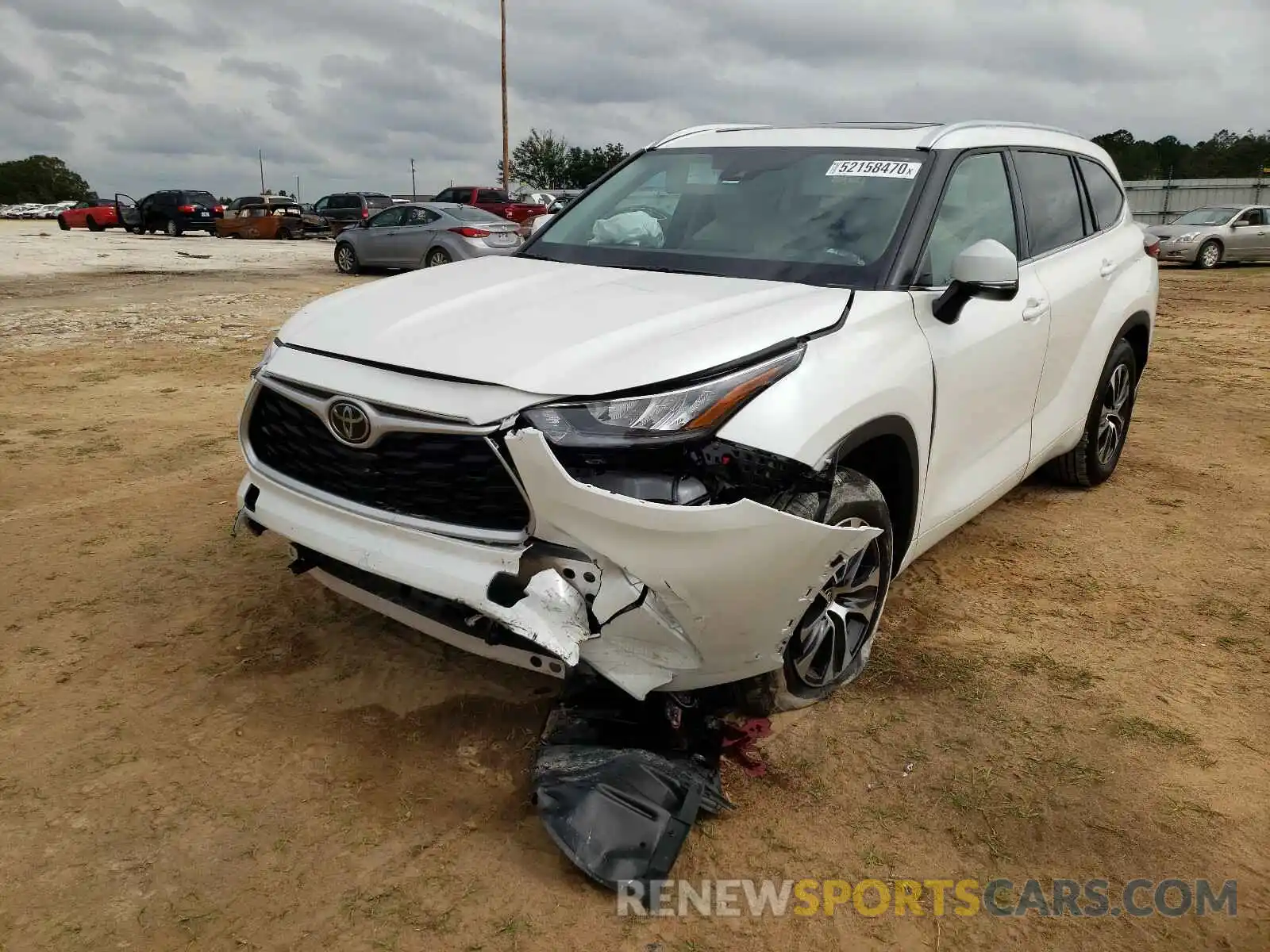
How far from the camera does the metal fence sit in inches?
1225

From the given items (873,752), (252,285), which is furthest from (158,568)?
(252,285)

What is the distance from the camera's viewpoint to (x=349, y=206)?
2850cm

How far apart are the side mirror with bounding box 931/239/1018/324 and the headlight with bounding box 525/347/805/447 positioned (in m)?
0.99

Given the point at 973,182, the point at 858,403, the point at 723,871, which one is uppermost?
the point at 973,182

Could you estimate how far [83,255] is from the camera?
21812 mm

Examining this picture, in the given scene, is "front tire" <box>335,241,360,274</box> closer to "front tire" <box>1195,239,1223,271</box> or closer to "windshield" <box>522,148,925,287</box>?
"windshield" <box>522,148,925,287</box>

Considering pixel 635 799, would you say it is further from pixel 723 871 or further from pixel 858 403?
pixel 858 403

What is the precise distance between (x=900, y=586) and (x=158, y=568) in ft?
10.5

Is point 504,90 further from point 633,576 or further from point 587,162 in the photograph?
point 633,576

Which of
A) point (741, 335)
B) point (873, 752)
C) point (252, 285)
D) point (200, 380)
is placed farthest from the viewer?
point (252, 285)

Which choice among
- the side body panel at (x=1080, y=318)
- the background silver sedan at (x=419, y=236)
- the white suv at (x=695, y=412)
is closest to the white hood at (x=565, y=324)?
the white suv at (x=695, y=412)

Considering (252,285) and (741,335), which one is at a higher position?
(741,335)

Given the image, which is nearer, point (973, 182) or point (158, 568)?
point (973, 182)

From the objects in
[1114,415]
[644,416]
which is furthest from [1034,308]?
[644,416]
